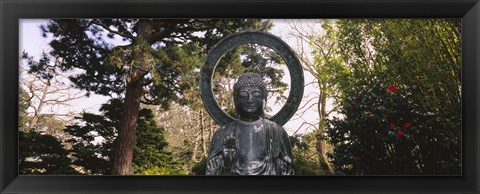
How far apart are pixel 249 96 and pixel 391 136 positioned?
2253mm

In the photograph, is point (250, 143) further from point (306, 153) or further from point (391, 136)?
point (306, 153)

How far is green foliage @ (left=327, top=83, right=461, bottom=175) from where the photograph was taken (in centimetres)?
671

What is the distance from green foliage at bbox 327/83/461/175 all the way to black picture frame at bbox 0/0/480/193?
83.6 inches

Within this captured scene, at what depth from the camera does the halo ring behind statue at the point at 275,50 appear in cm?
539

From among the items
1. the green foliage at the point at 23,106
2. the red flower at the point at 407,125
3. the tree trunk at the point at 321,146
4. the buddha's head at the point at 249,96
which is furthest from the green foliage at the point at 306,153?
the green foliage at the point at 23,106

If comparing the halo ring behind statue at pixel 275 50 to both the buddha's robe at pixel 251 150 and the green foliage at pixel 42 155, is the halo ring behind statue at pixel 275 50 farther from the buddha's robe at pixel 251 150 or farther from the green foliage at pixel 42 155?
the green foliage at pixel 42 155

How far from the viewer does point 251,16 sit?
445 centimetres

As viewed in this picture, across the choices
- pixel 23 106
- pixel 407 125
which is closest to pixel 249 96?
pixel 407 125

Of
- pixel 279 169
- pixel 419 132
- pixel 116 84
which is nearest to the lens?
pixel 279 169

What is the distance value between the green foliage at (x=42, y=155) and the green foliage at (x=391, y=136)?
3.42 metres
